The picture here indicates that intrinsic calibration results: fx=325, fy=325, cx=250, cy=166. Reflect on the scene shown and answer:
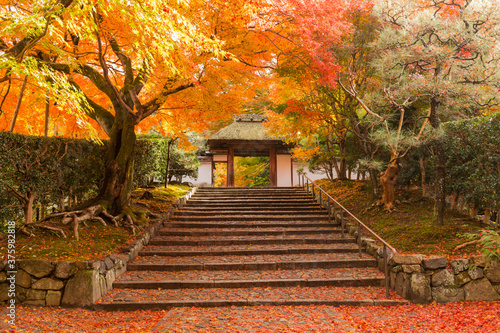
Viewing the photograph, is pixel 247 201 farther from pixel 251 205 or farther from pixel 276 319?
pixel 276 319

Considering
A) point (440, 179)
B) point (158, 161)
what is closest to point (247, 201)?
point (158, 161)

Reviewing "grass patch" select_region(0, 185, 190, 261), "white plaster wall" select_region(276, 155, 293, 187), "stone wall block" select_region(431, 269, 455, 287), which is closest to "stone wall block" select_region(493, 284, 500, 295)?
A: "stone wall block" select_region(431, 269, 455, 287)

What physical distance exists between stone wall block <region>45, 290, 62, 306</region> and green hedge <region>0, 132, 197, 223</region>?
2.17 m

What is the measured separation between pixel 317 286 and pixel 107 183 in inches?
227

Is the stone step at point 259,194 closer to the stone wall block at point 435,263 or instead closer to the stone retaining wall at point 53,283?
the stone wall block at point 435,263

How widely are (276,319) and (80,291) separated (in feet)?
10.6

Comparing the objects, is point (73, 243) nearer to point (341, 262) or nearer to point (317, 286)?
point (317, 286)

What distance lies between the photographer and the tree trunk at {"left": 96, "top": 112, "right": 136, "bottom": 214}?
27.7ft

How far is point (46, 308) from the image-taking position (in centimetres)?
524

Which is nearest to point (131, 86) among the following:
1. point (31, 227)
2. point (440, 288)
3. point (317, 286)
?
point (31, 227)

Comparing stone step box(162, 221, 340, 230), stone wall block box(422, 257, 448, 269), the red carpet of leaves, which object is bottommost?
the red carpet of leaves

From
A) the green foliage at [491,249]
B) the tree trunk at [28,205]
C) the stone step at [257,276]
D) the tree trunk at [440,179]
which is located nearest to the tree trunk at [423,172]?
the tree trunk at [440,179]

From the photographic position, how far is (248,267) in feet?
22.6

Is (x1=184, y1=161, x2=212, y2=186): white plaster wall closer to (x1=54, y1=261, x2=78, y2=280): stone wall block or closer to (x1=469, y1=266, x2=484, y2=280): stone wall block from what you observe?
(x1=54, y1=261, x2=78, y2=280): stone wall block
